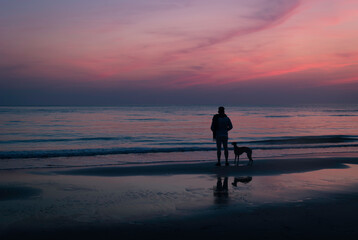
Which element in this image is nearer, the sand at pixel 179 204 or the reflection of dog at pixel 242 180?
the sand at pixel 179 204

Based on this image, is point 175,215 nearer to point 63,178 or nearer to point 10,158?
point 63,178

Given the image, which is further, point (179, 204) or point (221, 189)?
point (221, 189)

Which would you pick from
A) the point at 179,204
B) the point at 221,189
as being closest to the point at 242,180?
the point at 221,189

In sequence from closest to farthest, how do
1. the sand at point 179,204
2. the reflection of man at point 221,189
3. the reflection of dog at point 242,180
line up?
the sand at point 179,204
the reflection of man at point 221,189
the reflection of dog at point 242,180

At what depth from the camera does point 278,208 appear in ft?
20.9

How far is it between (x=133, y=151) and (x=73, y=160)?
4107mm

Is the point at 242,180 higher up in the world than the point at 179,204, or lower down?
lower down

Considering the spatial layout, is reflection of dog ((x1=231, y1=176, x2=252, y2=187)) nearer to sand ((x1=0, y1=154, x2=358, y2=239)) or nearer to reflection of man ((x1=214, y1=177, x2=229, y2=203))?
sand ((x1=0, y1=154, x2=358, y2=239))

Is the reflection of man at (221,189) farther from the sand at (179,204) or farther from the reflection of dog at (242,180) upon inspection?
the reflection of dog at (242,180)

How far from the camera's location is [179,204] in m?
6.68

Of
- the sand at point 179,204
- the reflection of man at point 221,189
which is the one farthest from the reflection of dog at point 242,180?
the reflection of man at point 221,189

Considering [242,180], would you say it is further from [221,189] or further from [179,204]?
[179,204]

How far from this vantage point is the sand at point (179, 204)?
516 cm

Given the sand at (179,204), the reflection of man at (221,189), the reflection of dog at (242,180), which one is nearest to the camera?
the sand at (179,204)
